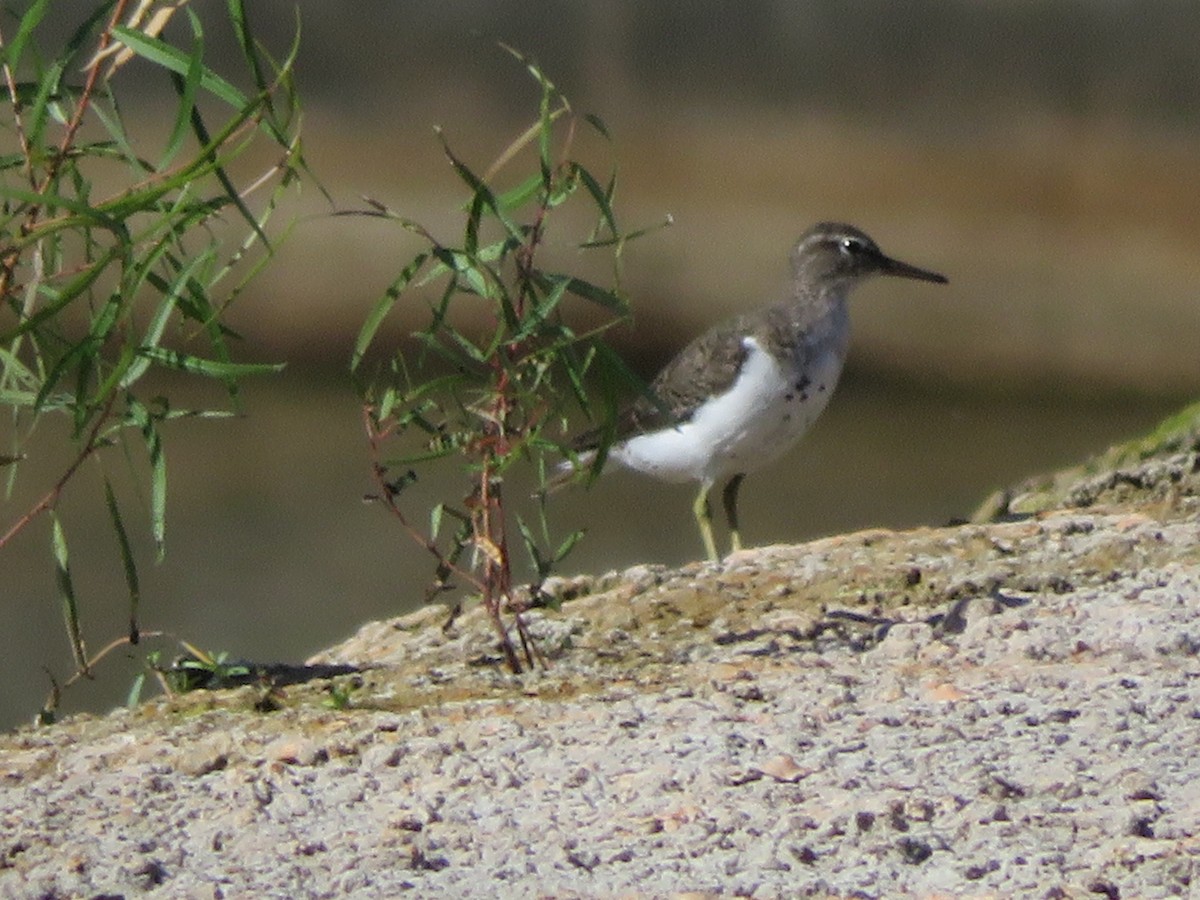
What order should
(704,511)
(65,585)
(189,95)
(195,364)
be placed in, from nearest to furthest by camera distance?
(189,95), (195,364), (65,585), (704,511)

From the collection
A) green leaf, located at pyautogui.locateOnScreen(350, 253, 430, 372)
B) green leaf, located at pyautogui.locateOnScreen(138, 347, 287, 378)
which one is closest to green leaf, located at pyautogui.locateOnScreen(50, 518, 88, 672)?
green leaf, located at pyautogui.locateOnScreen(138, 347, 287, 378)

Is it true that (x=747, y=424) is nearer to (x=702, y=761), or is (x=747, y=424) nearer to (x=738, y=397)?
(x=738, y=397)

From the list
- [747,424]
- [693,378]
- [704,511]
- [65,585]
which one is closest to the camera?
[65,585]

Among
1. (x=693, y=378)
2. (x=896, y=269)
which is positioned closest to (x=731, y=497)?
(x=693, y=378)

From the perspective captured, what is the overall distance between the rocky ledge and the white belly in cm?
231

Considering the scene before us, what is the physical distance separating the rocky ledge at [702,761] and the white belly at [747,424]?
7.59 feet

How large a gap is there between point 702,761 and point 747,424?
330 centimetres

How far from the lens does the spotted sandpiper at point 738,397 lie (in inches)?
223

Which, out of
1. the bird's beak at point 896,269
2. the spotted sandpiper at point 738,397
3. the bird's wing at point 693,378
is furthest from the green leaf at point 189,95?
the bird's beak at point 896,269

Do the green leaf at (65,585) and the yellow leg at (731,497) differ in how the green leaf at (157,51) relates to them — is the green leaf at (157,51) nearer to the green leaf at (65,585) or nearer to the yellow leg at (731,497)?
the green leaf at (65,585)

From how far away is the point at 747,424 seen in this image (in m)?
5.63

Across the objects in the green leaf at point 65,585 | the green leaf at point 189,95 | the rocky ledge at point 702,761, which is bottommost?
the rocky ledge at point 702,761

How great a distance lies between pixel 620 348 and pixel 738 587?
160 inches

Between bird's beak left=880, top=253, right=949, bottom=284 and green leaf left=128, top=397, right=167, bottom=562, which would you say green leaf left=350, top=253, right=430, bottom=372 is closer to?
green leaf left=128, top=397, right=167, bottom=562
